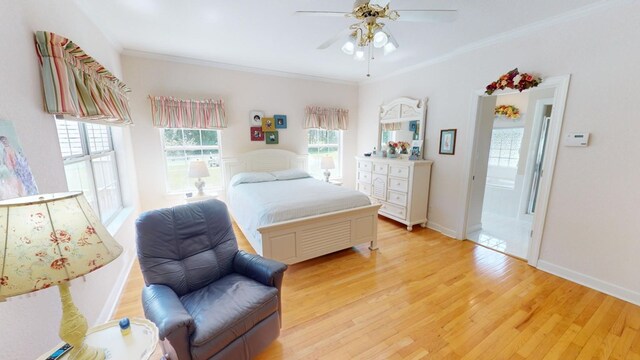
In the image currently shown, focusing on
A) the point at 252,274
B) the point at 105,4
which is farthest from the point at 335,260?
the point at 105,4

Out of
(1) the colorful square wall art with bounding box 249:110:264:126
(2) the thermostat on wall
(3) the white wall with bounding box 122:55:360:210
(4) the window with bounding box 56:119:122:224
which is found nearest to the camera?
(4) the window with bounding box 56:119:122:224

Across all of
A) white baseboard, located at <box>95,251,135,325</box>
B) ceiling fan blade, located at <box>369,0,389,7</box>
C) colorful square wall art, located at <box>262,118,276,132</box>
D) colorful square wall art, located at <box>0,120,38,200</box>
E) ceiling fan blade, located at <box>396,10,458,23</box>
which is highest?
ceiling fan blade, located at <box>396,10,458,23</box>

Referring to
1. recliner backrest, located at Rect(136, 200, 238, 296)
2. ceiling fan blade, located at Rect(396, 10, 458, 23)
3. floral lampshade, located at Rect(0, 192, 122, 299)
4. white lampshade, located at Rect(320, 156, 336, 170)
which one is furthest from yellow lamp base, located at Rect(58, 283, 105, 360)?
white lampshade, located at Rect(320, 156, 336, 170)

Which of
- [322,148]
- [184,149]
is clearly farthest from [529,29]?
[184,149]

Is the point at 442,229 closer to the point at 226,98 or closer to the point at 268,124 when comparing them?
the point at 268,124

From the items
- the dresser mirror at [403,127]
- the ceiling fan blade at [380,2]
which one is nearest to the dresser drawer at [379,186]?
the dresser mirror at [403,127]

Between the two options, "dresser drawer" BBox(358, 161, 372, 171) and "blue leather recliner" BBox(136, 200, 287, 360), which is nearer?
"blue leather recliner" BBox(136, 200, 287, 360)

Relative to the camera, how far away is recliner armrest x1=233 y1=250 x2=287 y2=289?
1705mm

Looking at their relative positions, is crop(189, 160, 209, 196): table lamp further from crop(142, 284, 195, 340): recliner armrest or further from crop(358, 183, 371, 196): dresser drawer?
crop(358, 183, 371, 196): dresser drawer

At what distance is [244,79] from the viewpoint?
13.3 ft

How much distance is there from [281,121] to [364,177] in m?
1.86

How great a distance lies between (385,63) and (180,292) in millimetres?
3887

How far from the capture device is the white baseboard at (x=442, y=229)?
3.57 m

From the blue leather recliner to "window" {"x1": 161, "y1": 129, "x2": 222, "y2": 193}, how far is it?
2318mm
